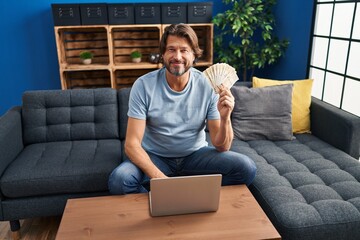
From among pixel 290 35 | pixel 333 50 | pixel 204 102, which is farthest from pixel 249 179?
pixel 290 35

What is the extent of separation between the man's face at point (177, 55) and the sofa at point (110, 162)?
2.30 ft

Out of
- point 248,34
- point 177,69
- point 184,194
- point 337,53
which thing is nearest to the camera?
point 184,194

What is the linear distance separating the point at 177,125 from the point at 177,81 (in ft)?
0.81

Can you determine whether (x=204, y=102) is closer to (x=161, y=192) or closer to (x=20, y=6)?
(x=161, y=192)

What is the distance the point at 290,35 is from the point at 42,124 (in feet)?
8.54

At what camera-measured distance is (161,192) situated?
4.12 feet

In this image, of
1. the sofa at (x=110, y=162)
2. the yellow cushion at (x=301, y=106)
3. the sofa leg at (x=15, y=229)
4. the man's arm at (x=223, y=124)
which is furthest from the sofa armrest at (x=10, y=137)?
the yellow cushion at (x=301, y=106)

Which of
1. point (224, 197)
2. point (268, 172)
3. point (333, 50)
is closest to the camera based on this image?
point (224, 197)

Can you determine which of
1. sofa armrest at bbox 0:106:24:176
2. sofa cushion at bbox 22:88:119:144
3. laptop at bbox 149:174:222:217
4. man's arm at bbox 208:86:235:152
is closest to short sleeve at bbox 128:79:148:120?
man's arm at bbox 208:86:235:152

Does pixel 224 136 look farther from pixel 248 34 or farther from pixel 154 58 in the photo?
pixel 154 58

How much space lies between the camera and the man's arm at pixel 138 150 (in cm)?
162

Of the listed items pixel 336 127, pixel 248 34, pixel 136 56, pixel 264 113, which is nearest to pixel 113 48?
pixel 136 56

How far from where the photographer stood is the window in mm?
2523

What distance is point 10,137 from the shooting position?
2055mm
